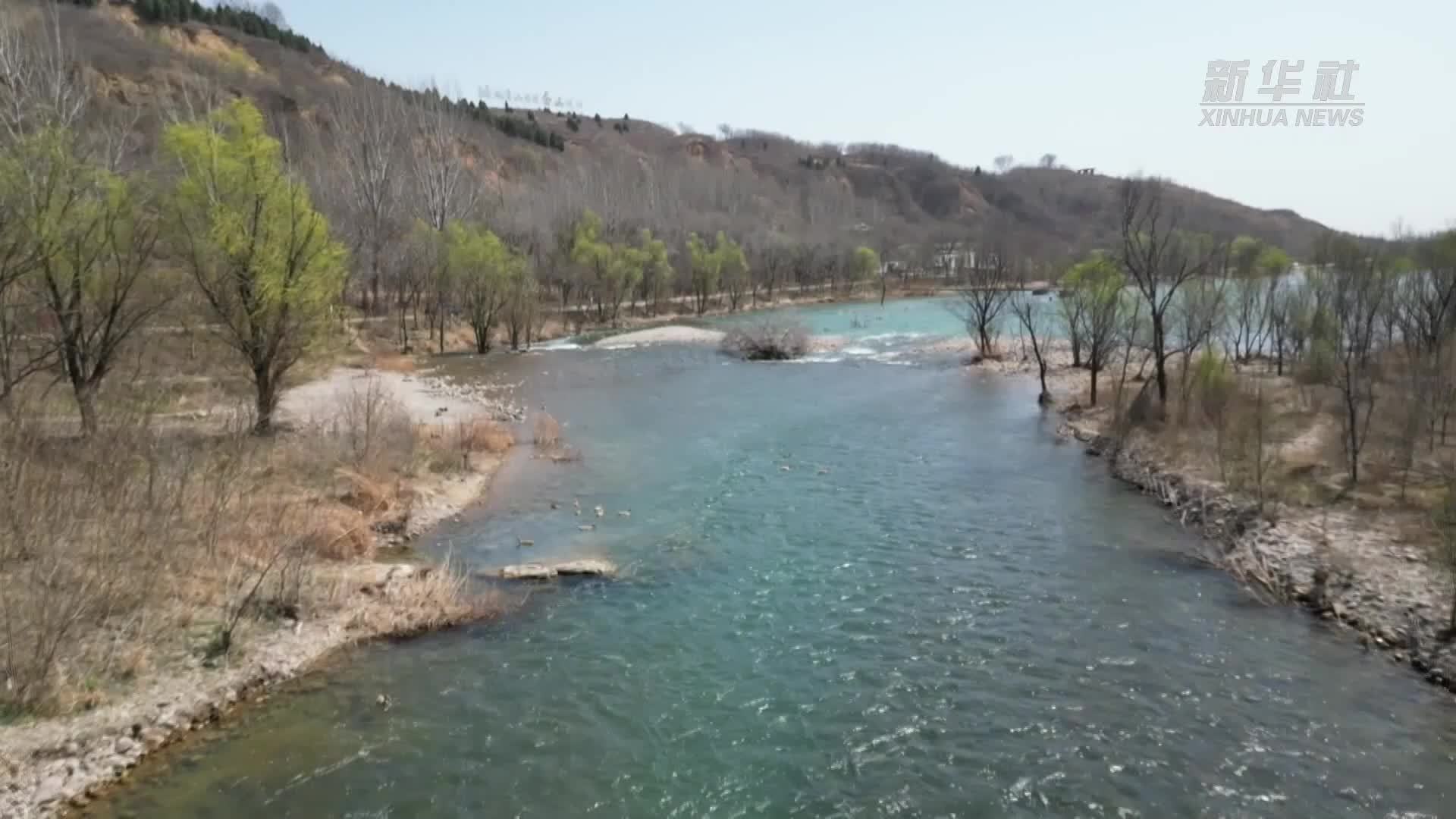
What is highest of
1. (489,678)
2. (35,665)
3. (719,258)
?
(719,258)

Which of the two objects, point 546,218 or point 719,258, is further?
point 546,218

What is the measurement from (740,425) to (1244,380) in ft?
56.7

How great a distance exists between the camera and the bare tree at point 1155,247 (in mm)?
26062

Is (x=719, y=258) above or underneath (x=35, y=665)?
above

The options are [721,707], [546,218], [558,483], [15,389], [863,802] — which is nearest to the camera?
[863,802]

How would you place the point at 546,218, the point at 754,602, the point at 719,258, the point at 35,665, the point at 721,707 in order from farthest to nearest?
the point at 546,218, the point at 719,258, the point at 754,602, the point at 721,707, the point at 35,665

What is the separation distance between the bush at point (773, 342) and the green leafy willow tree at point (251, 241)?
2874 centimetres

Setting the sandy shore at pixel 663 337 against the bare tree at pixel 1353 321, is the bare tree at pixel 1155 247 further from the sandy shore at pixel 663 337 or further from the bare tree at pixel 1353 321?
the sandy shore at pixel 663 337

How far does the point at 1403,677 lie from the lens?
37.8 ft

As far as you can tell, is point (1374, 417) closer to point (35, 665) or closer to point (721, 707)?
point (721, 707)


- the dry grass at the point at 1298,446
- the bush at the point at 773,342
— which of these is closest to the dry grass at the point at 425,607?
the dry grass at the point at 1298,446

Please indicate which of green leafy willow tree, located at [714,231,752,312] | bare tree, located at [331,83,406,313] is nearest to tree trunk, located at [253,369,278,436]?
bare tree, located at [331,83,406,313]

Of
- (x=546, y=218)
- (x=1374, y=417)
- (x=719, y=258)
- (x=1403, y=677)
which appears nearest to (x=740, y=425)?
(x=1374, y=417)

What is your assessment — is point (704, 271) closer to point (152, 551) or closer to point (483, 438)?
point (483, 438)
